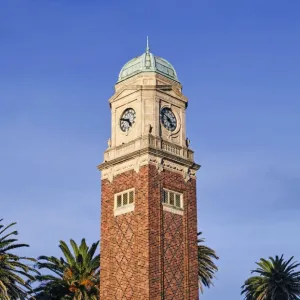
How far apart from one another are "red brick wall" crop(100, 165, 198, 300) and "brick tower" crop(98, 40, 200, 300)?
0.07m

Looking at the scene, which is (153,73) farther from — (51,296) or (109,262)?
(51,296)

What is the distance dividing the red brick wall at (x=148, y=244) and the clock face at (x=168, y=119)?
4.44 m

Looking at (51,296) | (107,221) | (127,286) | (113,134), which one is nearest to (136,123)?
(113,134)

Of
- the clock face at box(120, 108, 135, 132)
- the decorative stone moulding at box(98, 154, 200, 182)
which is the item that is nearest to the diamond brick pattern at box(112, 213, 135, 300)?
the decorative stone moulding at box(98, 154, 200, 182)

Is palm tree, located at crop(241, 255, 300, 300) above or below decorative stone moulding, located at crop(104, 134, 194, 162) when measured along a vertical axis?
below

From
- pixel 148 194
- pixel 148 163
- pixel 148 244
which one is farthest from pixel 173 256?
pixel 148 163

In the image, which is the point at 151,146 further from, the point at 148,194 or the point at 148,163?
the point at 148,194

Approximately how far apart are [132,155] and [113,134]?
4.62m

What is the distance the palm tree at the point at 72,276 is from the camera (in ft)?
204

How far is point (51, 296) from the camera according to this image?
62.7 m

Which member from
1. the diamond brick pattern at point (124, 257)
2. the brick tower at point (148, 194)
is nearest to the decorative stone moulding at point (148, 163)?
the brick tower at point (148, 194)

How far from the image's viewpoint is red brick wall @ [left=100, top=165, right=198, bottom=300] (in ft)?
173

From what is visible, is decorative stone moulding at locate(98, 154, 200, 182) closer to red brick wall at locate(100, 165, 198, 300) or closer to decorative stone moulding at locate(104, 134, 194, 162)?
red brick wall at locate(100, 165, 198, 300)

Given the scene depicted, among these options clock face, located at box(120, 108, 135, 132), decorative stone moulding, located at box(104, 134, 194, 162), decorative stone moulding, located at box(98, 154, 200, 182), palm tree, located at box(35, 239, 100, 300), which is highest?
clock face, located at box(120, 108, 135, 132)
